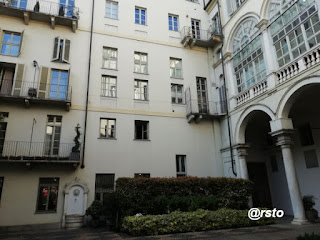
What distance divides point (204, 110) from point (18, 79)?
39.8 ft

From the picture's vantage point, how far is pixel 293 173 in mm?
11883

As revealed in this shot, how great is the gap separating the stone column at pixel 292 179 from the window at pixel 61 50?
1309cm

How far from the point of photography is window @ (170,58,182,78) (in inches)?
728

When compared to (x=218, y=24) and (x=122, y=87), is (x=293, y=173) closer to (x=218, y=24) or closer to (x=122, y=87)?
(x=122, y=87)

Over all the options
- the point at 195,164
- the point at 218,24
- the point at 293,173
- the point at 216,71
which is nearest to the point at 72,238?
the point at 195,164

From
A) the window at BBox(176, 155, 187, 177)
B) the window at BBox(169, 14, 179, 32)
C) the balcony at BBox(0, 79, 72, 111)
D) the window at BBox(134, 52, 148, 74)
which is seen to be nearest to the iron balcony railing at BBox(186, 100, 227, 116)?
the window at BBox(176, 155, 187, 177)

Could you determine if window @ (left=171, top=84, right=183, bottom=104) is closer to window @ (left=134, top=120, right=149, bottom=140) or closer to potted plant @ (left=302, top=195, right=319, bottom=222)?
window @ (left=134, top=120, right=149, bottom=140)

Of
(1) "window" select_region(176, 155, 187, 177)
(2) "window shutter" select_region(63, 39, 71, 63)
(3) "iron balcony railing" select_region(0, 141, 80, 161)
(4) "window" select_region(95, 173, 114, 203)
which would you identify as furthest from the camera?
(1) "window" select_region(176, 155, 187, 177)

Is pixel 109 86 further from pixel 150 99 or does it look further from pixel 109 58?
pixel 150 99

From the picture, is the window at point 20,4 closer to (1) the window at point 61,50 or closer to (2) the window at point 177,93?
(1) the window at point 61,50

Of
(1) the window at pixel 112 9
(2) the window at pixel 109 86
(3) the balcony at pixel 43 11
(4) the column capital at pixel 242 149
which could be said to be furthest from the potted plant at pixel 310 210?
(3) the balcony at pixel 43 11

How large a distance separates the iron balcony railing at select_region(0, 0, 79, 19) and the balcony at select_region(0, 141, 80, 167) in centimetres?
828

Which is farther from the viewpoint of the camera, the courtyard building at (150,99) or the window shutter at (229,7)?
the window shutter at (229,7)

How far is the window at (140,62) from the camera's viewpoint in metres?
17.6
